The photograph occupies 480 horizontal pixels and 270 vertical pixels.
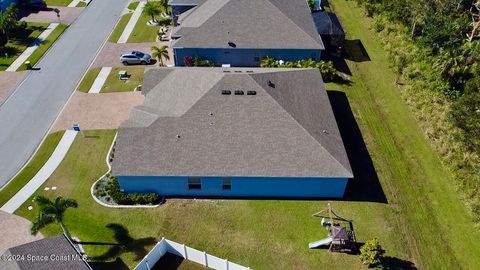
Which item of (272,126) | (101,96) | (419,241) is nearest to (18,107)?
(101,96)

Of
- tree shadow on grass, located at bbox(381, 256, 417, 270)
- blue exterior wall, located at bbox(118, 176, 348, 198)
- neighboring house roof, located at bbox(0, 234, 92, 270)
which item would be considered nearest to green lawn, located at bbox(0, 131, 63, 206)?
blue exterior wall, located at bbox(118, 176, 348, 198)

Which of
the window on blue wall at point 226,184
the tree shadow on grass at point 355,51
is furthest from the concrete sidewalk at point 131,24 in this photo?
the window on blue wall at point 226,184

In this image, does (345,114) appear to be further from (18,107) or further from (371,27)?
(18,107)

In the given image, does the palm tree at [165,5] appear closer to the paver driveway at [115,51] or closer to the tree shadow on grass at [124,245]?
the paver driveway at [115,51]

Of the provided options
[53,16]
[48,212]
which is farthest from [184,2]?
[48,212]

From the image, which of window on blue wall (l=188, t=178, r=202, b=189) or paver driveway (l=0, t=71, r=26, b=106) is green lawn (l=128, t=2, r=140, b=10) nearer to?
paver driveway (l=0, t=71, r=26, b=106)

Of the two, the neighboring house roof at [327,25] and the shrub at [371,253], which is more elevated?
the neighboring house roof at [327,25]
